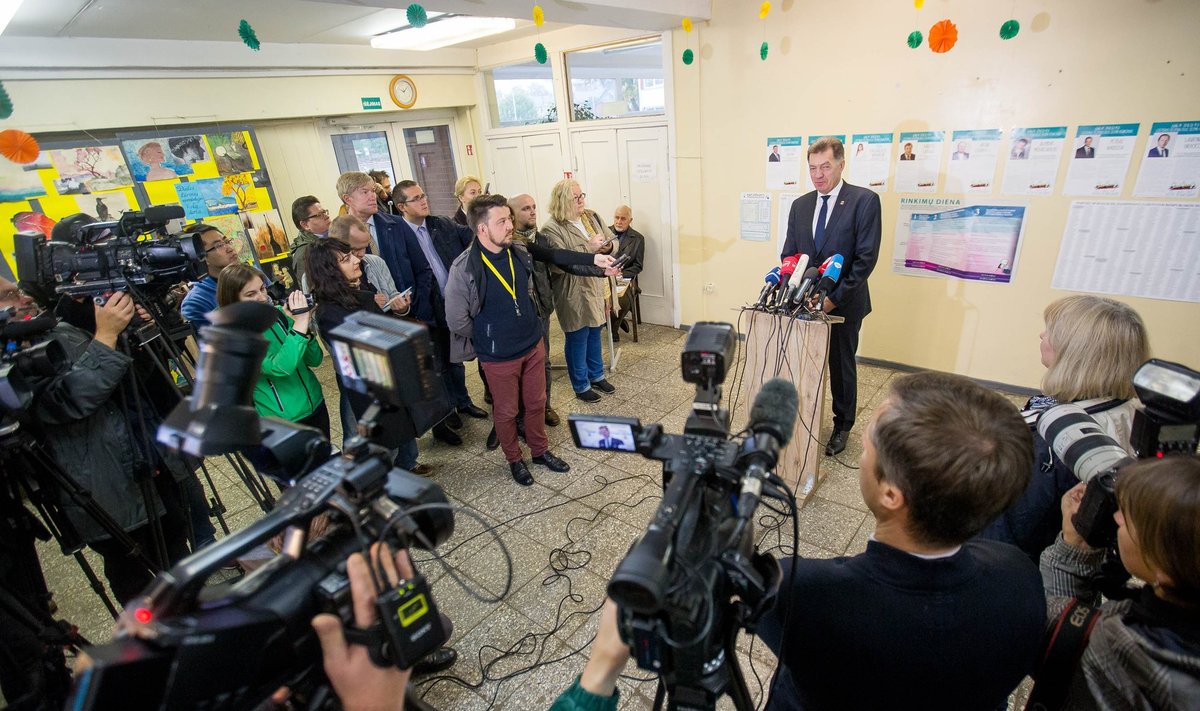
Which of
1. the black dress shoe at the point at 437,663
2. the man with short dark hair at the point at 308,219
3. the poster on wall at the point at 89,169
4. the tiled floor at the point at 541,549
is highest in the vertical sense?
the poster on wall at the point at 89,169

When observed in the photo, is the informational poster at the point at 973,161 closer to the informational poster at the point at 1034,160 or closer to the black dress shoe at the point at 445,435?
the informational poster at the point at 1034,160

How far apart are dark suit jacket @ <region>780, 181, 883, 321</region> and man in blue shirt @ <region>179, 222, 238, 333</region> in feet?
9.33

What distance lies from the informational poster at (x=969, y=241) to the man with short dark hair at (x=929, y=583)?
9.90 ft

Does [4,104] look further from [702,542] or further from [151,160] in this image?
[702,542]

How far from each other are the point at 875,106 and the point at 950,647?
11.3 ft

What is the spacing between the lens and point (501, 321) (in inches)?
103

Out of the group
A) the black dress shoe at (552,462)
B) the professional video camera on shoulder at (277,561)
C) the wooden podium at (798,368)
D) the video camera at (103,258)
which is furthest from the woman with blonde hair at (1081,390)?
the video camera at (103,258)

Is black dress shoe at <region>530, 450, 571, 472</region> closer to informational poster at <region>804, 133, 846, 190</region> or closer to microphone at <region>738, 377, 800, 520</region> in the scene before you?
microphone at <region>738, 377, 800, 520</region>

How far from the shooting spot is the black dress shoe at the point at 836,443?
2906mm

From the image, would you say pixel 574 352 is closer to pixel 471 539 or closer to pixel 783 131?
pixel 471 539

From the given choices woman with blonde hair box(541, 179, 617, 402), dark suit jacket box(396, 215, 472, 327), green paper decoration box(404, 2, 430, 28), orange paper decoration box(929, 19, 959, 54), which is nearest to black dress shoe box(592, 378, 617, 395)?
woman with blonde hair box(541, 179, 617, 402)

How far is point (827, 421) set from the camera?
323cm

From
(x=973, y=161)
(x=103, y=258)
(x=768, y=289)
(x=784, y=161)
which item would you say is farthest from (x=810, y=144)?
(x=103, y=258)

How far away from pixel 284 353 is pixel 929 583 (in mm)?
2150
